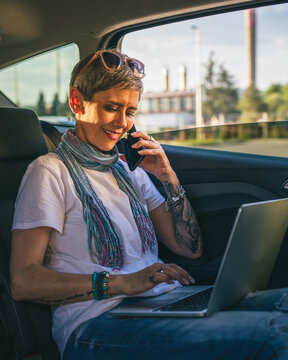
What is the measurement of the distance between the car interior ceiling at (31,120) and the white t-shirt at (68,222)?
4.5 inches

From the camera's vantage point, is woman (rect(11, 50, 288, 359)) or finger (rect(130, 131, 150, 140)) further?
finger (rect(130, 131, 150, 140))

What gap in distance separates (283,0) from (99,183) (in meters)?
1.11

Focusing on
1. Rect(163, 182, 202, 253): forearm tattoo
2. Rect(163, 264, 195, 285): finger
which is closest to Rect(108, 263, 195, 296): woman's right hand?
Rect(163, 264, 195, 285): finger

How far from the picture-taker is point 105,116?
186cm

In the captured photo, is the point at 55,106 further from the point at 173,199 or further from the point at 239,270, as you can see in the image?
the point at 239,270

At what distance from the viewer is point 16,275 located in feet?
5.25

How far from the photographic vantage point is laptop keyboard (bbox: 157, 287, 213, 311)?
57.7 inches

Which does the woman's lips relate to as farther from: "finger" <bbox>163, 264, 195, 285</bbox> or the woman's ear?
"finger" <bbox>163, 264, 195, 285</bbox>

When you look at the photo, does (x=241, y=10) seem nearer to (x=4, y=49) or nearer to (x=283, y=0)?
(x=283, y=0)

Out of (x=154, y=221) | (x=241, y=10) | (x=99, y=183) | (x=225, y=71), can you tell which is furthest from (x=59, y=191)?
(x=225, y=71)

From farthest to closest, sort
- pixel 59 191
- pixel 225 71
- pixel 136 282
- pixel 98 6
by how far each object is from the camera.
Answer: pixel 225 71, pixel 98 6, pixel 59 191, pixel 136 282

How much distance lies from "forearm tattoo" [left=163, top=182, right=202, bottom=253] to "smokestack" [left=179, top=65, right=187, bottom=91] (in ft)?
55.2

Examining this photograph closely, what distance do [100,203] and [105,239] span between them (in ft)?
0.43

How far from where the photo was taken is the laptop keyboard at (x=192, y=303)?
1.47 m
